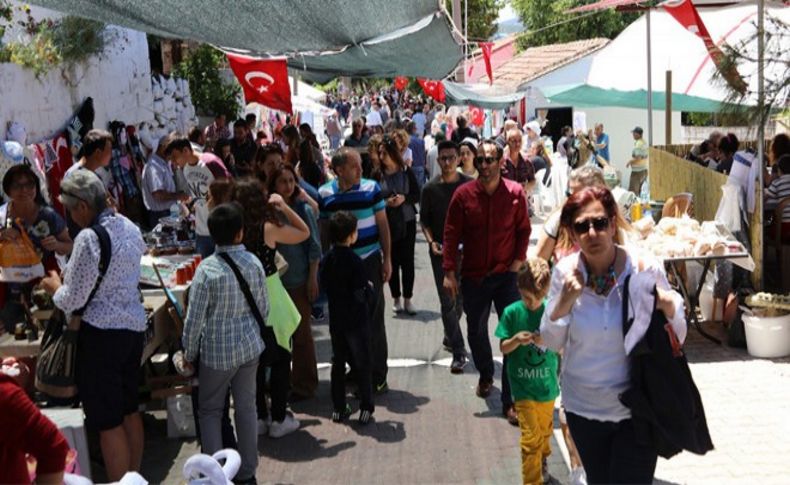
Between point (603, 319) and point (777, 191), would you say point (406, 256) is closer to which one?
point (777, 191)

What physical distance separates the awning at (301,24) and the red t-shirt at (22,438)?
96.3 inches

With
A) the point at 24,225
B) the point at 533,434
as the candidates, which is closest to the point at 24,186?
the point at 24,225

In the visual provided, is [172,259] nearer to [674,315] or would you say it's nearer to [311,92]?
[674,315]

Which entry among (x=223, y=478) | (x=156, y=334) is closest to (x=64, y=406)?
(x=156, y=334)

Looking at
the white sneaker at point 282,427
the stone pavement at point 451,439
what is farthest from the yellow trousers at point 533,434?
the white sneaker at point 282,427

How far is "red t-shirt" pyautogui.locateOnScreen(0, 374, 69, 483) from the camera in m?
3.10

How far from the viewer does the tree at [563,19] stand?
144 ft

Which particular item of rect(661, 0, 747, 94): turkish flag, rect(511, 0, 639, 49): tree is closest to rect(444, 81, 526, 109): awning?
rect(661, 0, 747, 94): turkish flag

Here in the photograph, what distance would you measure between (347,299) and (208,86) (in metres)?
14.0

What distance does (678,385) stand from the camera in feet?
12.3

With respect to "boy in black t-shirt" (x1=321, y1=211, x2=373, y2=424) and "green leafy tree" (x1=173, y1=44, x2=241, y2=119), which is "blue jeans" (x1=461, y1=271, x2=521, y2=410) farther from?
"green leafy tree" (x1=173, y1=44, x2=241, y2=119)

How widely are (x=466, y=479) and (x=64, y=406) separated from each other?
2496 mm

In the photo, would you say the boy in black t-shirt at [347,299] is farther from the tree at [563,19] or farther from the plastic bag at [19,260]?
the tree at [563,19]

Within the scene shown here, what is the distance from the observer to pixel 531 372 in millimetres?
5543
